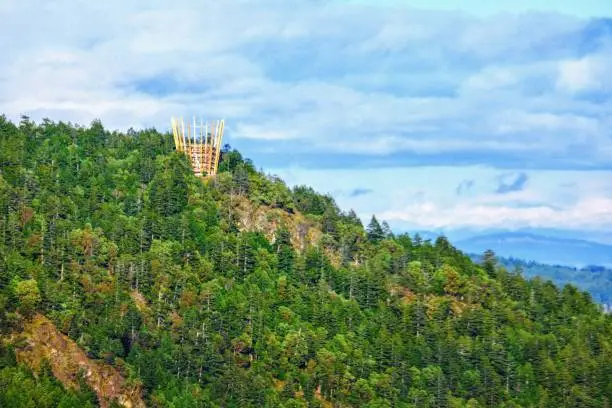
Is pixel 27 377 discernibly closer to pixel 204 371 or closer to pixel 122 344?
pixel 122 344

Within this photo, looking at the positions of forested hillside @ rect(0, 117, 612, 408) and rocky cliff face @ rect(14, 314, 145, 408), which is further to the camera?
forested hillside @ rect(0, 117, 612, 408)

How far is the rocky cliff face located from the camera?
154125 millimetres

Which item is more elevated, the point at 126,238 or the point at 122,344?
the point at 126,238

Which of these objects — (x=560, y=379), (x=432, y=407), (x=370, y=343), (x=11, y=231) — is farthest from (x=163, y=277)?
(x=560, y=379)

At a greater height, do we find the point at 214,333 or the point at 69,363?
the point at 214,333

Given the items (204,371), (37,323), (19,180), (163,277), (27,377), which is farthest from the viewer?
(19,180)

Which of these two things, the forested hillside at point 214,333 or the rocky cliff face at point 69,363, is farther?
the forested hillside at point 214,333

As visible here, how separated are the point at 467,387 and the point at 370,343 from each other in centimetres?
1795

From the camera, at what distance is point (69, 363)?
156 m

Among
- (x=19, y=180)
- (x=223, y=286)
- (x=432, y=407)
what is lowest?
(x=432, y=407)

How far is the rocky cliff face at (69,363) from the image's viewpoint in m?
154

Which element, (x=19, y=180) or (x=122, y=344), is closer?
(x=122, y=344)

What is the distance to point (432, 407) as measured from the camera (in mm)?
179875

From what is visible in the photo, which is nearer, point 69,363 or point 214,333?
point 69,363
